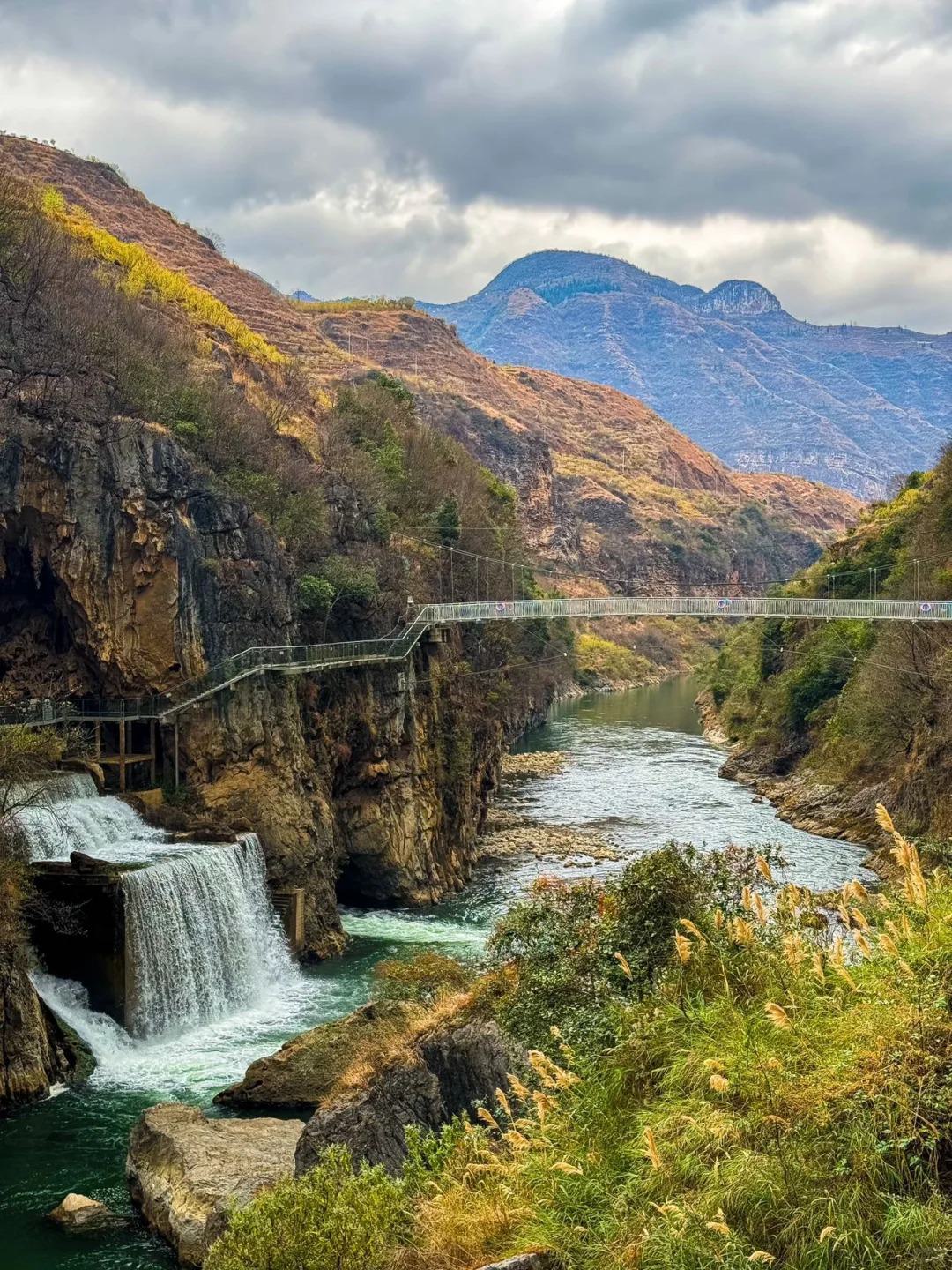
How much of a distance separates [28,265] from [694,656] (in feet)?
344

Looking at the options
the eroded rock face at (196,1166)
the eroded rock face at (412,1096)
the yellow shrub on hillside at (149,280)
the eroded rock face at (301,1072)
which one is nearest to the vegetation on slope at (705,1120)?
the eroded rock face at (412,1096)

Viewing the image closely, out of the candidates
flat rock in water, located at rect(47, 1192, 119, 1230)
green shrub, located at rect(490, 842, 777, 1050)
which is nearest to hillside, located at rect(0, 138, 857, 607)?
flat rock in water, located at rect(47, 1192, 119, 1230)

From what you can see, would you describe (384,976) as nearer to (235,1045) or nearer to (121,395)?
(235,1045)

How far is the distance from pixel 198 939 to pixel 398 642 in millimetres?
16696

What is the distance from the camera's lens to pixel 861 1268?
7059mm

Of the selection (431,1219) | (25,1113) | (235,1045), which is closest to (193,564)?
(235,1045)

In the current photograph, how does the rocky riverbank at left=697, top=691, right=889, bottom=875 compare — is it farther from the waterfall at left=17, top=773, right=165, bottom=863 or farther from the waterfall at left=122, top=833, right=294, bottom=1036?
the waterfall at left=17, top=773, right=165, bottom=863

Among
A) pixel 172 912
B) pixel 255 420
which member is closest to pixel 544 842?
pixel 255 420

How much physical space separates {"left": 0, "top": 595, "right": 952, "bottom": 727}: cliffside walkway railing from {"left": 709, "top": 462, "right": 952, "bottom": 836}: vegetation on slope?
202 centimetres

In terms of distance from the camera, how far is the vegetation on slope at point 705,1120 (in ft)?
24.8

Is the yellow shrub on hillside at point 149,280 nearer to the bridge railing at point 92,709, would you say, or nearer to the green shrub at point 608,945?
the bridge railing at point 92,709

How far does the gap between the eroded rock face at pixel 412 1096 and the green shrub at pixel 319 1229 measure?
149 inches

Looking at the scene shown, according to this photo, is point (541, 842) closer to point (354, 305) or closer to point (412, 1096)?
point (412, 1096)

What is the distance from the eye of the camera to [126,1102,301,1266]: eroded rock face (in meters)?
17.3
